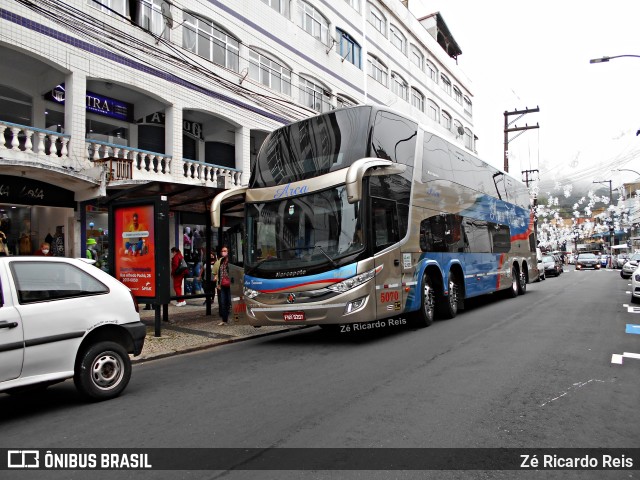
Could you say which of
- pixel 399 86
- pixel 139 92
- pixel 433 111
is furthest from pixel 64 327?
pixel 433 111

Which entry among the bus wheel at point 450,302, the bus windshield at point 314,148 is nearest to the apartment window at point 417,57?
the bus wheel at point 450,302

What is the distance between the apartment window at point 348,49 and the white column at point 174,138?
1308 cm

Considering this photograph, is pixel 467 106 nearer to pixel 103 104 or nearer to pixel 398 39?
pixel 398 39

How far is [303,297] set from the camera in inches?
317

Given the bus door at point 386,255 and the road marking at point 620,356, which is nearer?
the road marking at point 620,356

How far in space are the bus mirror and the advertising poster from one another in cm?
466

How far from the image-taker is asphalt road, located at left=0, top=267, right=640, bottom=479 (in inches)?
157

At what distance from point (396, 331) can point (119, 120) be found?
12.6m

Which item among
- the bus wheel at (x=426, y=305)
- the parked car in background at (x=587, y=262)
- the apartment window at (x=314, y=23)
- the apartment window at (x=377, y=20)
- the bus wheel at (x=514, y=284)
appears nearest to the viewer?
the bus wheel at (x=426, y=305)

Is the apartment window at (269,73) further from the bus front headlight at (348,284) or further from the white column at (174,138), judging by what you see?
the bus front headlight at (348,284)

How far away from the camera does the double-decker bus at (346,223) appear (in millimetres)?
7957

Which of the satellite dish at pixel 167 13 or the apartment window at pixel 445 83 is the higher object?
the apartment window at pixel 445 83

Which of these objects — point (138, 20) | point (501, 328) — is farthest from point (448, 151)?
point (138, 20)

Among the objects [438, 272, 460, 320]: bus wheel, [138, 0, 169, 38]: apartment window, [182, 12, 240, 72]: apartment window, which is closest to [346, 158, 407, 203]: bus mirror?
[438, 272, 460, 320]: bus wheel
